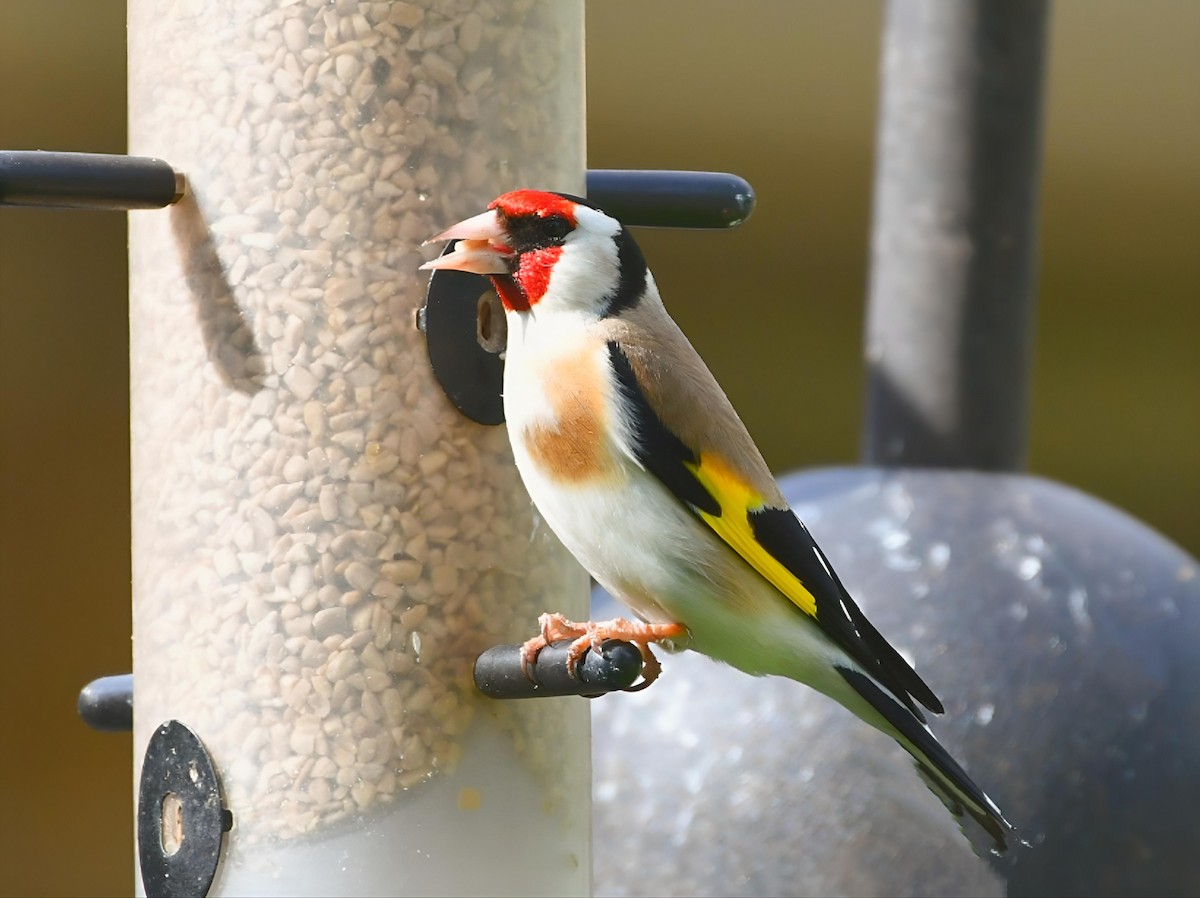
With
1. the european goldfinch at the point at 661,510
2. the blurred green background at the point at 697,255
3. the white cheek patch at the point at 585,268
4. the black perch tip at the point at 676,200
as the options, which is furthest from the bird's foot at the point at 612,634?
the blurred green background at the point at 697,255

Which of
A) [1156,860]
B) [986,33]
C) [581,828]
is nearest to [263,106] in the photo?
[581,828]

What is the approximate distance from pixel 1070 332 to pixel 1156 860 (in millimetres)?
8962

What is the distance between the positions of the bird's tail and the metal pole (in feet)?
2.49

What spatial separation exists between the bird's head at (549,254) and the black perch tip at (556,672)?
1.45 ft

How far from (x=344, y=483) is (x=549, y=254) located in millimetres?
378

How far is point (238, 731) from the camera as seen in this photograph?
2.33 meters

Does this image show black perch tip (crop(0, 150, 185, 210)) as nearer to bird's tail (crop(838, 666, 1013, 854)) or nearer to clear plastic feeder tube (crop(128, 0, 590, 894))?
clear plastic feeder tube (crop(128, 0, 590, 894))

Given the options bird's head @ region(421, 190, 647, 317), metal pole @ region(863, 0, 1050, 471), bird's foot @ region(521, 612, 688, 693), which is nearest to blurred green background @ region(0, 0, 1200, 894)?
metal pole @ region(863, 0, 1050, 471)

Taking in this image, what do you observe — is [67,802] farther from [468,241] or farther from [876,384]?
[468,241]

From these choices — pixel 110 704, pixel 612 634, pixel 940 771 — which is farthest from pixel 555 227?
pixel 110 704

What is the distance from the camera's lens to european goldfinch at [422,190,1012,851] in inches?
86.7

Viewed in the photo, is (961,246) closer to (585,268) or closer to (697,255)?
(585,268)

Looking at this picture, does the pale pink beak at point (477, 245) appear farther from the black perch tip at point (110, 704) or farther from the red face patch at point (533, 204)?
the black perch tip at point (110, 704)

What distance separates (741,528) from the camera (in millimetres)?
2246
